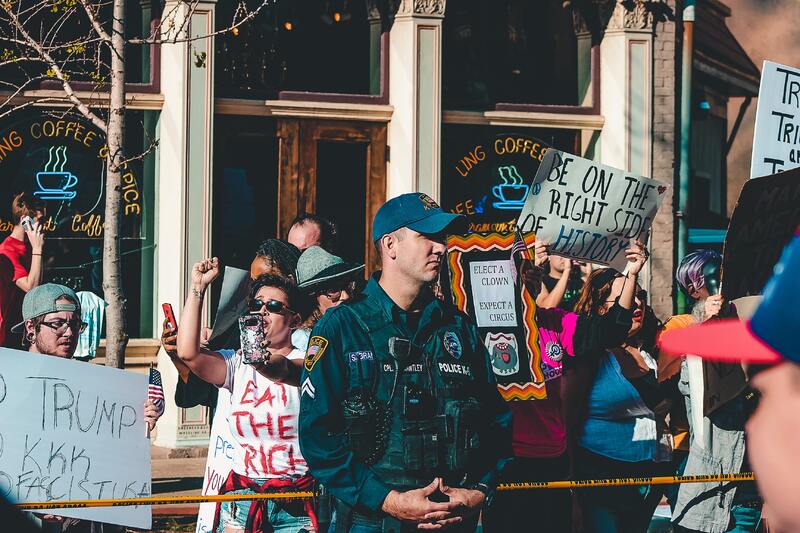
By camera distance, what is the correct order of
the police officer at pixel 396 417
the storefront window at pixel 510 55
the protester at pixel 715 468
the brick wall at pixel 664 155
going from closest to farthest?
the police officer at pixel 396 417 → the protester at pixel 715 468 → the storefront window at pixel 510 55 → the brick wall at pixel 664 155

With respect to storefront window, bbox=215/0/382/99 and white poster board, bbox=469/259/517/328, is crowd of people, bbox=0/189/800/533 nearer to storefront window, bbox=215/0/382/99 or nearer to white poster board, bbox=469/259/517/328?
white poster board, bbox=469/259/517/328

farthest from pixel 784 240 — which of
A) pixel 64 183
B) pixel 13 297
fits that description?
pixel 64 183

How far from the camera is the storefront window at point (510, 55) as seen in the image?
1352 centimetres

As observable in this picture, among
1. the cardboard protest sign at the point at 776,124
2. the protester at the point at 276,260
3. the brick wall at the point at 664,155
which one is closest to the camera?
the cardboard protest sign at the point at 776,124

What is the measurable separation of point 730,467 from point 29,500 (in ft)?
12.4

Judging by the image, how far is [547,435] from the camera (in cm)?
668

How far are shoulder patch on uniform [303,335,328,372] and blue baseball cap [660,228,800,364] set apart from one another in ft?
9.44

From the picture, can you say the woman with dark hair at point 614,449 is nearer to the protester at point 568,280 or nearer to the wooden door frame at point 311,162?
the protester at point 568,280

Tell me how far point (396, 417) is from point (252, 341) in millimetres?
927

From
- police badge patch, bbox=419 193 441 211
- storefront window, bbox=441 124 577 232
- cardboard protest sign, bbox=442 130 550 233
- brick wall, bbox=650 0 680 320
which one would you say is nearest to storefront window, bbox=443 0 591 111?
storefront window, bbox=441 124 577 232

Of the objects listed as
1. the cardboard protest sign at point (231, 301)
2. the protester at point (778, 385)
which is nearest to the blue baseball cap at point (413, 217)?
the cardboard protest sign at point (231, 301)

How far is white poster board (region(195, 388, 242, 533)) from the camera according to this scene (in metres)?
5.49

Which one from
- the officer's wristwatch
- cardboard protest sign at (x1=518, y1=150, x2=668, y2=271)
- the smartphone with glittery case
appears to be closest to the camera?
the officer's wristwatch

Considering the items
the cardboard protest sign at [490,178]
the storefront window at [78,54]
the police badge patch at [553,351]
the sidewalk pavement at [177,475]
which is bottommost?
the sidewalk pavement at [177,475]
